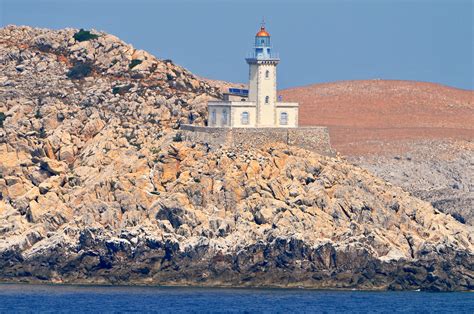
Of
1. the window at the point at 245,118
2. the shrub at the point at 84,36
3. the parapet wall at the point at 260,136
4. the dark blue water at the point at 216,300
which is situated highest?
the shrub at the point at 84,36

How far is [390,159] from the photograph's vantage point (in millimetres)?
122375

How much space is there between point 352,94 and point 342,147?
21.1m

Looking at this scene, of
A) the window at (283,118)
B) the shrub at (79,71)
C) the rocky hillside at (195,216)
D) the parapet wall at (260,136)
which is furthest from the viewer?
the shrub at (79,71)

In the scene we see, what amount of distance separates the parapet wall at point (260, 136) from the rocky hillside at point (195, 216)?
26.3 inches

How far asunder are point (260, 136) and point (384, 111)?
52460mm

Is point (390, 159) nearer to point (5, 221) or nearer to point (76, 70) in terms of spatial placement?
point (76, 70)

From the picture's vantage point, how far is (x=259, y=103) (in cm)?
9431

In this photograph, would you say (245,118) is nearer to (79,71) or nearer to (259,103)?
(259,103)

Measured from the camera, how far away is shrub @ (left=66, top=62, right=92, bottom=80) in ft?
338

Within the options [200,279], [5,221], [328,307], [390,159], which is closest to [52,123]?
[5,221]

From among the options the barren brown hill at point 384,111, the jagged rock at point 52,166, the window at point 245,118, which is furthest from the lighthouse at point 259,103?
the barren brown hill at point 384,111

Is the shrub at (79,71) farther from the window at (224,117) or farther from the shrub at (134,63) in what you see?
the window at (224,117)

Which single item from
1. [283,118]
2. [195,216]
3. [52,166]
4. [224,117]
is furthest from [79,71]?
[195,216]

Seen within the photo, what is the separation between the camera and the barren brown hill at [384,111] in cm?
13262
